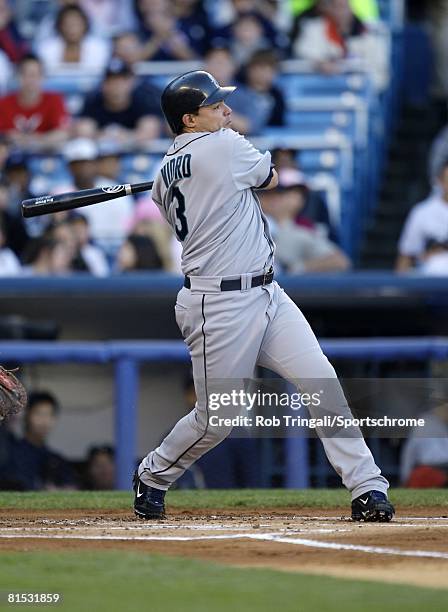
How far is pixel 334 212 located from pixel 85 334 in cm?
223

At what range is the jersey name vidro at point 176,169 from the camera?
5387 mm

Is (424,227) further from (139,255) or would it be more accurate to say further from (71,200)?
(71,200)

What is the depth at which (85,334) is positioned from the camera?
1043cm

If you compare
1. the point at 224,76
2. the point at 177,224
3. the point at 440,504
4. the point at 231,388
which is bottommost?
the point at 440,504

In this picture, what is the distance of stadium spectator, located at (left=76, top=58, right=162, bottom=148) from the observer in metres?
12.0

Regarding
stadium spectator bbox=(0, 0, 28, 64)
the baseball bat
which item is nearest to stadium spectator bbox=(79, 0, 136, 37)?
stadium spectator bbox=(0, 0, 28, 64)

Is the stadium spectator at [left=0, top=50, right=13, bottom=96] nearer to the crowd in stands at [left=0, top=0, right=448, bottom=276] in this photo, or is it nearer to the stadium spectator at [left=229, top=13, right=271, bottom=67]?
the crowd in stands at [left=0, top=0, right=448, bottom=276]

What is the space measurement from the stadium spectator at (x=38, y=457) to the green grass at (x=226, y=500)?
1379 millimetres

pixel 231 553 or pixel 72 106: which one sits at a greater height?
pixel 72 106

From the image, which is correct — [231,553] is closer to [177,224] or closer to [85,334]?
[177,224]

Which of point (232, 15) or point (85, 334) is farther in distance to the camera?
point (232, 15)

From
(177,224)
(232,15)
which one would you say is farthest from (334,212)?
(177,224)

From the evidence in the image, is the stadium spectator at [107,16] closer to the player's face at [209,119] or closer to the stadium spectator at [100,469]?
the stadium spectator at [100,469]

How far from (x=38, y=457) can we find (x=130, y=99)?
4383 mm
